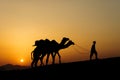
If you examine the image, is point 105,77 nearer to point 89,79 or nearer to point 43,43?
point 89,79

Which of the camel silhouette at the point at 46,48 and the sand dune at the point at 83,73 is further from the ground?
the camel silhouette at the point at 46,48

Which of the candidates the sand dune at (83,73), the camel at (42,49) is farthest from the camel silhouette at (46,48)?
the sand dune at (83,73)

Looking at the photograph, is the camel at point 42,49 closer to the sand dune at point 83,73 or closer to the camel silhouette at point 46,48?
the camel silhouette at point 46,48

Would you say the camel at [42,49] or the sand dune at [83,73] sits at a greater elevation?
the camel at [42,49]

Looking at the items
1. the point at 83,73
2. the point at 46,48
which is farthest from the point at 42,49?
the point at 83,73

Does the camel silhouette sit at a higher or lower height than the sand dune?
higher

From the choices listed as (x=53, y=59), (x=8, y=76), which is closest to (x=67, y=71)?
(x=8, y=76)

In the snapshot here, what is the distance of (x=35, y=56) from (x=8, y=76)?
23.0 ft

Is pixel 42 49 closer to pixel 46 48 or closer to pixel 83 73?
pixel 46 48

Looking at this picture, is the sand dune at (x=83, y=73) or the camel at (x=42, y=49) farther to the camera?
the camel at (x=42, y=49)

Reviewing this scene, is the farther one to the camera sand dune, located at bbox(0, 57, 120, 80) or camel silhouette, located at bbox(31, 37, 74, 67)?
camel silhouette, located at bbox(31, 37, 74, 67)

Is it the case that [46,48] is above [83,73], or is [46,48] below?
above

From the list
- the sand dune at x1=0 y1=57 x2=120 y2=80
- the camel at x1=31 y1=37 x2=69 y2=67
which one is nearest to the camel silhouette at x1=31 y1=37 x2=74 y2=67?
the camel at x1=31 y1=37 x2=69 y2=67

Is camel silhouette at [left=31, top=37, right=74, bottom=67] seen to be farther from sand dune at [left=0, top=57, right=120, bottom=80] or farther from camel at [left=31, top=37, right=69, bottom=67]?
sand dune at [left=0, top=57, right=120, bottom=80]
